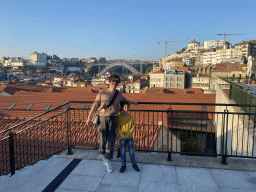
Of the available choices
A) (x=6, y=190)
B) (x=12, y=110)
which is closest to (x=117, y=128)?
(x=6, y=190)

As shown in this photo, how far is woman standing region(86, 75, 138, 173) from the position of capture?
12.5 ft

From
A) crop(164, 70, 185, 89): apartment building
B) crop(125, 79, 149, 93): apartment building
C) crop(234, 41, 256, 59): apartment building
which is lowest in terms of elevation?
crop(125, 79, 149, 93): apartment building

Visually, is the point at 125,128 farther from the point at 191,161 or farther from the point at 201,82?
the point at 201,82

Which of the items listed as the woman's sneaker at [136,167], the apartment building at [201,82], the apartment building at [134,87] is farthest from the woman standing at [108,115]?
the apartment building at [134,87]

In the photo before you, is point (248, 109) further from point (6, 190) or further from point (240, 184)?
point (6, 190)

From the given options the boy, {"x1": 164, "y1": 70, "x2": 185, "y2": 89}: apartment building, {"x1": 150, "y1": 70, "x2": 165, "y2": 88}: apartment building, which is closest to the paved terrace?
the boy

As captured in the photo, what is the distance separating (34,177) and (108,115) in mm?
1842

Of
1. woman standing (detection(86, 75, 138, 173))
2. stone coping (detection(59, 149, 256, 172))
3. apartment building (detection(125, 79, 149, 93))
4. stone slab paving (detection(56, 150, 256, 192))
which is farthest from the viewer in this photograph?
apartment building (detection(125, 79, 149, 93))

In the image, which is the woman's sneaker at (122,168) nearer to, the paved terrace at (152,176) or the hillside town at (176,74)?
the paved terrace at (152,176)

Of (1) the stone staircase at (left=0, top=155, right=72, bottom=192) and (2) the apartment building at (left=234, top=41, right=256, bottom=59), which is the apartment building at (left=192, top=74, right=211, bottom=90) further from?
(1) the stone staircase at (left=0, top=155, right=72, bottom=192)

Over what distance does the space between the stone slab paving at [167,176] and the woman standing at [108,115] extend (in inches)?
14.2

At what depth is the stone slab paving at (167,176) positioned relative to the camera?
340cm

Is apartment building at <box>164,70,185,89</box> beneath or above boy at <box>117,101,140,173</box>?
above

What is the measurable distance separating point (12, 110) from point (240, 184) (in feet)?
84.6
